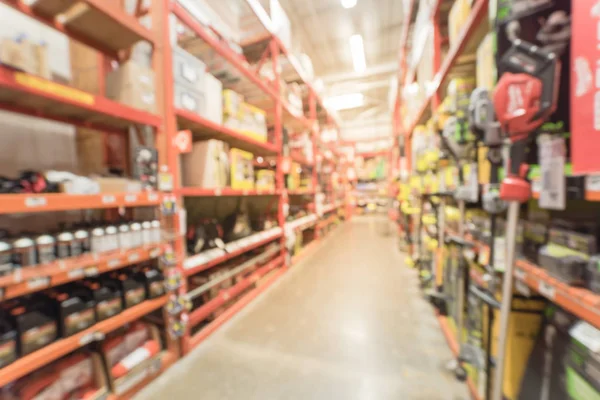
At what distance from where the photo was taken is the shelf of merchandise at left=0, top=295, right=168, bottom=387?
2.86 ft

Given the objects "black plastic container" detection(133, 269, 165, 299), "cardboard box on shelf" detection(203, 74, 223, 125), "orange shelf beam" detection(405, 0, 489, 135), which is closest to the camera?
"orange shelf beam" detection(405, 0, 489, 135)

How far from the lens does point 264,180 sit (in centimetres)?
275

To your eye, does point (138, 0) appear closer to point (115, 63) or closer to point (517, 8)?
point (115, 63)

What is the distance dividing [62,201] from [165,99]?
827 millimetres

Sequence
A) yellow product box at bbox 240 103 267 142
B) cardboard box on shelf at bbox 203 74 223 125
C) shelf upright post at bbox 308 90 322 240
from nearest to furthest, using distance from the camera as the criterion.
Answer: cardboard box on shelf at bbox 203 74 223 125
yellow product box at bbox 240 103 267 142
shelf upright post at bbox 308 90 322 240

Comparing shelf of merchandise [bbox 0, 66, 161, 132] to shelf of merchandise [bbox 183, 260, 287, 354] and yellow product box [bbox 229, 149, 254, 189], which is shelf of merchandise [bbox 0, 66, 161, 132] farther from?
shelf of merchandise [bbox 183, 260, 287, 354]

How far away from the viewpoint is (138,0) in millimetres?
1709

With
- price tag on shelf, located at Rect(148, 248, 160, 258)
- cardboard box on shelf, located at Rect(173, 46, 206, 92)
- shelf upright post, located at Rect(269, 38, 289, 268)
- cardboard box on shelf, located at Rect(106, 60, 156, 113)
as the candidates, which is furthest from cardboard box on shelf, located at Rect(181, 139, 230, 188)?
shelf upright post, located at Rect(269, 38, 289, 268)

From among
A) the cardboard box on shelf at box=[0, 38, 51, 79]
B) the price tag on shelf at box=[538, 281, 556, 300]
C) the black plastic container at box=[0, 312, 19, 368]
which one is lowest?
the black plastic container at box=[0, 312, 19, 368]

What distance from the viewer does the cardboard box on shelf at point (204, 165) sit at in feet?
6.36

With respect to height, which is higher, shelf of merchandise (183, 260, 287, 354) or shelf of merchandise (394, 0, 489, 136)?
shelf of merchandise (394, 0, 489, 136)

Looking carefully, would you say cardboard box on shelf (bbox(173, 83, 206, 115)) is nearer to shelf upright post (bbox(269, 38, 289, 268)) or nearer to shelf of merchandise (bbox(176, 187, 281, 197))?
shelf of merchandise (bbox(176, 187, 281, 197))

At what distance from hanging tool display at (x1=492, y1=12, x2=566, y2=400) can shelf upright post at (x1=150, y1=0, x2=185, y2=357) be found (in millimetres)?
1634

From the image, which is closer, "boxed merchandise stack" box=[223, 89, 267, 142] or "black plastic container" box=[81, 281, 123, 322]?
"black plastic container" box=[81, 281, 123, 322]
